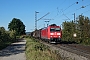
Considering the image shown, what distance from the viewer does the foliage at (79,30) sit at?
5025 cm

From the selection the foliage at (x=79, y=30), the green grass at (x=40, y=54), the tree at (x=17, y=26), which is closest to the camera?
the green grass at (x=40, y=54)

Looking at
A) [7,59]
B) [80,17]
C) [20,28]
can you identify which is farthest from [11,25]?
[7,59]

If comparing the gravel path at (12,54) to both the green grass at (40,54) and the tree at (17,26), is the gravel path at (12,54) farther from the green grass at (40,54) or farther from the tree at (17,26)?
the tree at (17,26)

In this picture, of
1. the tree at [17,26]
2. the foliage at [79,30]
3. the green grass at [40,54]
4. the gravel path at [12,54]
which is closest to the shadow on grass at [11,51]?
the gravel path at [12,54]

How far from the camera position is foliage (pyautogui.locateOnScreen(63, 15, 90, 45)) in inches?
1978

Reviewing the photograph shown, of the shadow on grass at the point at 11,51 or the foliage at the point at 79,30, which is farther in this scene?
the foliage at the point at 79,30

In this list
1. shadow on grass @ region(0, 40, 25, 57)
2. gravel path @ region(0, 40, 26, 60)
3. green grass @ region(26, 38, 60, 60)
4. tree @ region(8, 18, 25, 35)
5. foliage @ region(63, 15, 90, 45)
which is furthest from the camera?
tree @ region(8, 18, 25, 35)

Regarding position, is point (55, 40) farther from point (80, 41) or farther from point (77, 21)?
point (77, 21)

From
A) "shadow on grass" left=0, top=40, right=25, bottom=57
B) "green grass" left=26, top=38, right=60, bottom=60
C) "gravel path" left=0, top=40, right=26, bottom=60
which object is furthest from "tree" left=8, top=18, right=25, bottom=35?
"green grass" left=26, top=38, right=60, bottom=60

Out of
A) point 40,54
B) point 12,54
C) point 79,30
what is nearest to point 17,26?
point 79,30

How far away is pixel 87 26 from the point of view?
51656mm

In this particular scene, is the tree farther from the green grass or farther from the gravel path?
the green grass

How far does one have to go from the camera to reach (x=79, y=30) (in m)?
55.4

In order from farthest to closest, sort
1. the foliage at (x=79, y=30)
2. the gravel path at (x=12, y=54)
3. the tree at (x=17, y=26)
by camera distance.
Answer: the tree at (x=17, y=26) < the foliage at (x=79, y=30) < the gravel path at (x=12, y=54)
